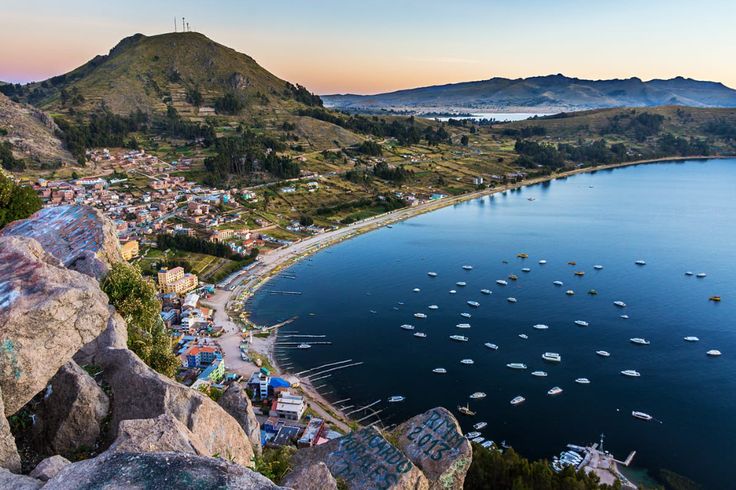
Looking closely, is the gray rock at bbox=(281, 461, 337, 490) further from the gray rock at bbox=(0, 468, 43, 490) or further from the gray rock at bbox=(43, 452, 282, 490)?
the gray rock at bbox=(0, 468, 43, 490)

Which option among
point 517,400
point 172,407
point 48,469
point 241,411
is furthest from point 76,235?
point 517,400

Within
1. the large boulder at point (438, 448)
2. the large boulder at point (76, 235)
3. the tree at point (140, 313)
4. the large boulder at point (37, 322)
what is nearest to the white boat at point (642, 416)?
the large boulder at point (438, 448)

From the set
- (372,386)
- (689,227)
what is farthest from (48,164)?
(689,227)

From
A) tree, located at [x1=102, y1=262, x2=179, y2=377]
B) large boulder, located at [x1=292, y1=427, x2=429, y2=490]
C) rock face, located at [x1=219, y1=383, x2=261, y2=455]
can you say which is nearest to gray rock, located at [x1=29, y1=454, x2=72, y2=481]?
large boulder, located at [x1=292, y1=427, x2=429, y2=490]

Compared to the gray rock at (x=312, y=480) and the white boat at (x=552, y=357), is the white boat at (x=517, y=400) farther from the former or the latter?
the gray rock at (x=312, y=480)

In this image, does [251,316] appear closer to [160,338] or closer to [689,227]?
[160,338]
